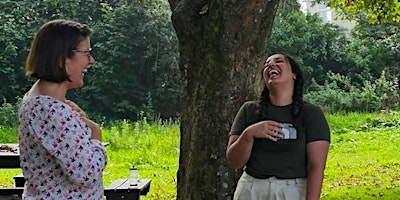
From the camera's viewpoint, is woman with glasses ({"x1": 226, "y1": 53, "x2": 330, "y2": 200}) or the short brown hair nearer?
the short brown hair

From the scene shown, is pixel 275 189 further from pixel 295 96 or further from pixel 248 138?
pixel 295 96

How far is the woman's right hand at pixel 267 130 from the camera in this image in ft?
9.92

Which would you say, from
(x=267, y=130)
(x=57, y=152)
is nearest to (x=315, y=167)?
(x=267, y=130)

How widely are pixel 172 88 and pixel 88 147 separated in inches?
Answer: 643

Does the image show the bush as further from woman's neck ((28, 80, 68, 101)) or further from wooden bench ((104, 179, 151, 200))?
woman's neck ((28, 80, 68, 101))

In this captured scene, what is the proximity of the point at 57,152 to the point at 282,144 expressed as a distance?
121cm

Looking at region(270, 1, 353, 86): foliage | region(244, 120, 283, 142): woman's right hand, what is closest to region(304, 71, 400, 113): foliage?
region(270, 1, 353, 86): foliage

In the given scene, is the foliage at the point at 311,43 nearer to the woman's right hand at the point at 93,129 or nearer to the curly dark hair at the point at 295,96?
the curly dark hair at the point at 295,96

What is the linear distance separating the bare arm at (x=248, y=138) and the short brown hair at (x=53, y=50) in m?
0.99

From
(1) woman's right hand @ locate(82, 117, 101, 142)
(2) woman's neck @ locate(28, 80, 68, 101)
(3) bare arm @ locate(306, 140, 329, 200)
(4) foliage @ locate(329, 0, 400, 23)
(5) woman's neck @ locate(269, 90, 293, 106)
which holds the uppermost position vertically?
(4) foliage @ locate(329, 0, 400, 23)

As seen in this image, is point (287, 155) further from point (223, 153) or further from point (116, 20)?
point (116, 20)

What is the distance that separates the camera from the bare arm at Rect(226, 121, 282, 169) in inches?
119

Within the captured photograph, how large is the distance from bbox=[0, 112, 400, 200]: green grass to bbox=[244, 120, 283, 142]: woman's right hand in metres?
4.70

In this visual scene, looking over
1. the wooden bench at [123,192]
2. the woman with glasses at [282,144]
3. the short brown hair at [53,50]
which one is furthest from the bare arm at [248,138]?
the wooden bench at [123,192]
